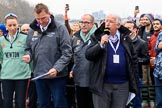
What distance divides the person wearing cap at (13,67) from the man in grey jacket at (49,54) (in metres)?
0.49

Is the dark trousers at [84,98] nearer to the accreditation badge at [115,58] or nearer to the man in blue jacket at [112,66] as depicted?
the man in blue jacket at [112,66]

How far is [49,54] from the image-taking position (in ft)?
15.9

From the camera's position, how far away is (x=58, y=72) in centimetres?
476

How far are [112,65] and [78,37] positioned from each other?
1.09 meters

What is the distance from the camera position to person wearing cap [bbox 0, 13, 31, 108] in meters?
5.41

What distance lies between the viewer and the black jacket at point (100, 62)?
4527mm

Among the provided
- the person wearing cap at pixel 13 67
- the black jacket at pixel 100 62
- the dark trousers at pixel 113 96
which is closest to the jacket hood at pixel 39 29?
the person wearing cap at pixel 13 67

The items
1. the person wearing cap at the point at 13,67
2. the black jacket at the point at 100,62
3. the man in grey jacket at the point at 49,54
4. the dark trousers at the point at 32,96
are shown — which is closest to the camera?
the black jacket at the point at 100,62

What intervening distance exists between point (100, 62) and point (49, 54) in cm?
76

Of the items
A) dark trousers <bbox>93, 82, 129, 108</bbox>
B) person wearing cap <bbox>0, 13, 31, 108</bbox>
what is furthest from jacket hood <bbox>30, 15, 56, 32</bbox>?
dark trousers <bbox>93, 82, 129, 108</bbox>

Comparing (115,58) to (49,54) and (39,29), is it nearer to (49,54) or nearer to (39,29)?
(49,54)

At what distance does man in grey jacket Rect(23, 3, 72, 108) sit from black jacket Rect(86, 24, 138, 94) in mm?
428

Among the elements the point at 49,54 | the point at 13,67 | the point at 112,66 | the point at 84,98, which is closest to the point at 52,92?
the point at 49,54

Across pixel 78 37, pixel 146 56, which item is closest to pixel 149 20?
pixel 146 56
